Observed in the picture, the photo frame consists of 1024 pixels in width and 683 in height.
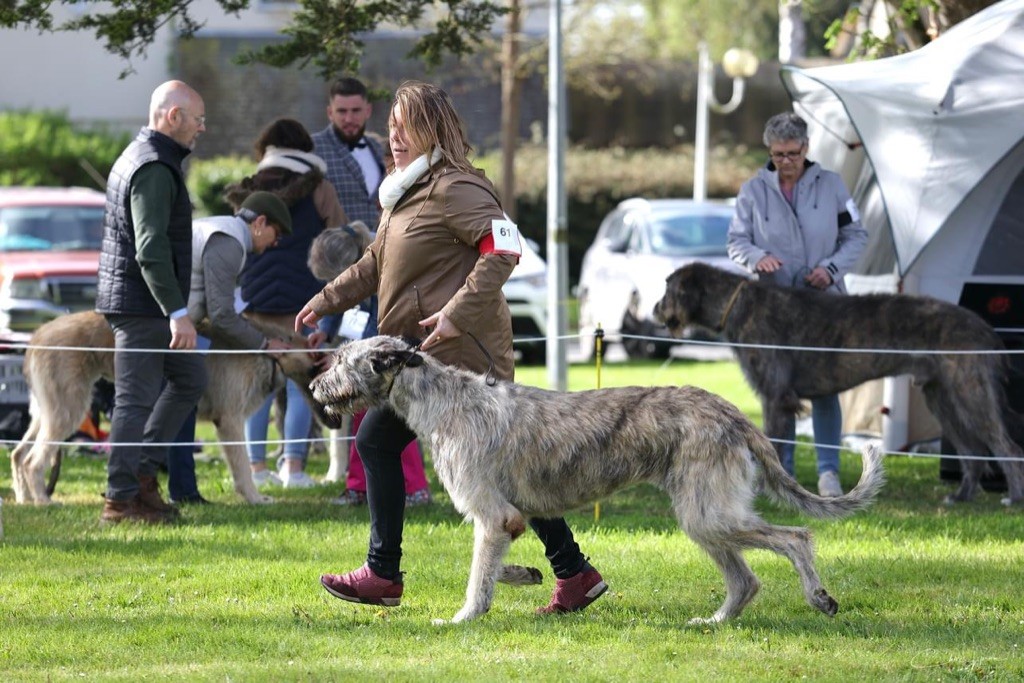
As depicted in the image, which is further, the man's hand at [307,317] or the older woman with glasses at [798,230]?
the older woman with glasses at [798,230]

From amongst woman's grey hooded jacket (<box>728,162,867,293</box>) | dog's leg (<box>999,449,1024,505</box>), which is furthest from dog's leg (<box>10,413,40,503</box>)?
dog's leg (<box>999,449,1024,505</box>)

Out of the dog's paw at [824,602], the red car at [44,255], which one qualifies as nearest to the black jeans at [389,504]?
the dog's paw at [824,602]

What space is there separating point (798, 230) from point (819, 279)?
1.06 feet

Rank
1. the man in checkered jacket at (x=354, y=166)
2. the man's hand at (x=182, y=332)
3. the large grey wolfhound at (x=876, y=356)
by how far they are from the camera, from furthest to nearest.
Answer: the man in checkered jacket at (x=354, y=166), the large grey wolfhound at (x=876, y=356), the man's hand at (x=182, y=332)

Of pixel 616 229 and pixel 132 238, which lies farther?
pixel 616 229

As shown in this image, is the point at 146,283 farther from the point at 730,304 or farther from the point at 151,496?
the point at 730,304

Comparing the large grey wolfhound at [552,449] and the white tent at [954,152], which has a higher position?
the white tent at [954,152]

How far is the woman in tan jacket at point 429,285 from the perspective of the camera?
5.60 meters

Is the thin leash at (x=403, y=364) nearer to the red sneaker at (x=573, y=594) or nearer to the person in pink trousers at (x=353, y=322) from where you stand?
the red sneaker at (x=573, y=594)

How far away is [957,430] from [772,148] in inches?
78.3

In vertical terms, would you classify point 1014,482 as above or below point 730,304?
below

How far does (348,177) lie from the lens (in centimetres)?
934

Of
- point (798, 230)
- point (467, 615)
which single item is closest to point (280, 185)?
point (798, 230)

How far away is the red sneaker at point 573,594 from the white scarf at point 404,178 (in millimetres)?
1667
